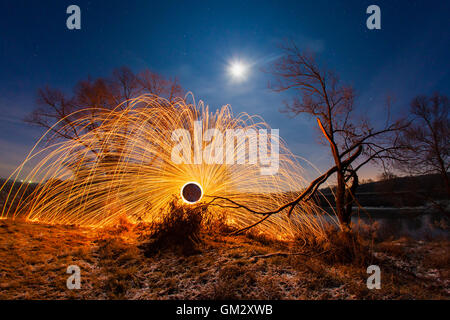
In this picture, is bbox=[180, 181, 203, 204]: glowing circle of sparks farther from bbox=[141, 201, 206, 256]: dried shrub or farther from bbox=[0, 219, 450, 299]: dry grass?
bbox=[0, 219, 450, 299]: dry grass

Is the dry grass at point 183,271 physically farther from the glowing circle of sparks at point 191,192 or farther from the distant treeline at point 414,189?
the distant treeline at point 414,189

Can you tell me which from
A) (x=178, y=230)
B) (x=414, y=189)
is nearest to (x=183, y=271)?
(x=178, y=230)

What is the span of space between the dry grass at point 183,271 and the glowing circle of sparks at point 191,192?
89 cm

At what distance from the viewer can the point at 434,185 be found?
11.4 m

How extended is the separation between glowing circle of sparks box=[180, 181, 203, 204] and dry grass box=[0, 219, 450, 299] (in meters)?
0.89

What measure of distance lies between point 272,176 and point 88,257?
483cm

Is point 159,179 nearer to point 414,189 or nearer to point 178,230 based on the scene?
point 178,230

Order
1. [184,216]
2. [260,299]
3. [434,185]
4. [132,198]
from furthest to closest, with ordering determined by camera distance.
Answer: [434,185] → [132,198] → [184,216] → [260,299]

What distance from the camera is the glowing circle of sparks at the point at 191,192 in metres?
4.80

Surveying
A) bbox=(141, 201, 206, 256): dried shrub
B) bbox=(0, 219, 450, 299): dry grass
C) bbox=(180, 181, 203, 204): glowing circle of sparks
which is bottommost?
bbox=(0, 219, 450, 299): dry grass

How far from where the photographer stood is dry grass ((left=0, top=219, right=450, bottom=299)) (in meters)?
2.38

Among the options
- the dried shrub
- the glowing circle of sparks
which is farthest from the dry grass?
the glowing circle of sparks
